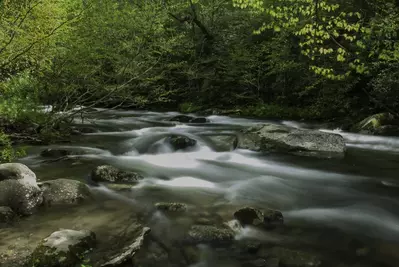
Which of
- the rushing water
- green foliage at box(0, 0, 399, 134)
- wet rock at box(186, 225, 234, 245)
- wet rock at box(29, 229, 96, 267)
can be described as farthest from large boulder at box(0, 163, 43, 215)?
wet rock at box(186, 225, 234, 245)

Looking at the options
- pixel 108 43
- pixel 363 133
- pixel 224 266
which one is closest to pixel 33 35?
pixel 224 266

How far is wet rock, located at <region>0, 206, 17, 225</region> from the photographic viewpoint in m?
5.23

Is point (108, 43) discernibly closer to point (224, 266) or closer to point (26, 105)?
point (26, 105)

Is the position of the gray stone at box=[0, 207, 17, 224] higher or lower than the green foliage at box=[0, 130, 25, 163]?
lower

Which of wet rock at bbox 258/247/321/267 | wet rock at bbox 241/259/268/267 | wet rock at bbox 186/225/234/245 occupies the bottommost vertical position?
wet rock at bbox 241/259/268/267

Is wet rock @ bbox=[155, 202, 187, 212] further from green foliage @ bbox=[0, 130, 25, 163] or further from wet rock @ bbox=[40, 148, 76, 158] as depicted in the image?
wet rock @ bbox=[40, 148, 76, 158]

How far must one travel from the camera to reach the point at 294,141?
428 inches

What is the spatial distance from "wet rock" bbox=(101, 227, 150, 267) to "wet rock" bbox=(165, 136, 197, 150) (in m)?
6.77

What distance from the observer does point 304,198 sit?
728cm

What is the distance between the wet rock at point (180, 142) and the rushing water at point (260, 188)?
24 centimetres

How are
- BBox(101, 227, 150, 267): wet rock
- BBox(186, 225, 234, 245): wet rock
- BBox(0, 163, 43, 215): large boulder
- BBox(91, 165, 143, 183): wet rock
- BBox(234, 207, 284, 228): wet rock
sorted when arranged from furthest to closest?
BBox(91, 165, 143, 183): wet rock → BBox(0, 163, 43, 215): large boulder → BBox(234, 207, 284, 228): wet rock → BBox(186, 225, 234, 245): wet rock → BBox(101, 227, 150, 267): wet rock

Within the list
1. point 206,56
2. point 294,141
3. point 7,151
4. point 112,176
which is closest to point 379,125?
point 294,141

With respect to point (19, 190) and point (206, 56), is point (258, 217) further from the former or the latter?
point (206, 56)

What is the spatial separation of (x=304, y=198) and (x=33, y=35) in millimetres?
6525
